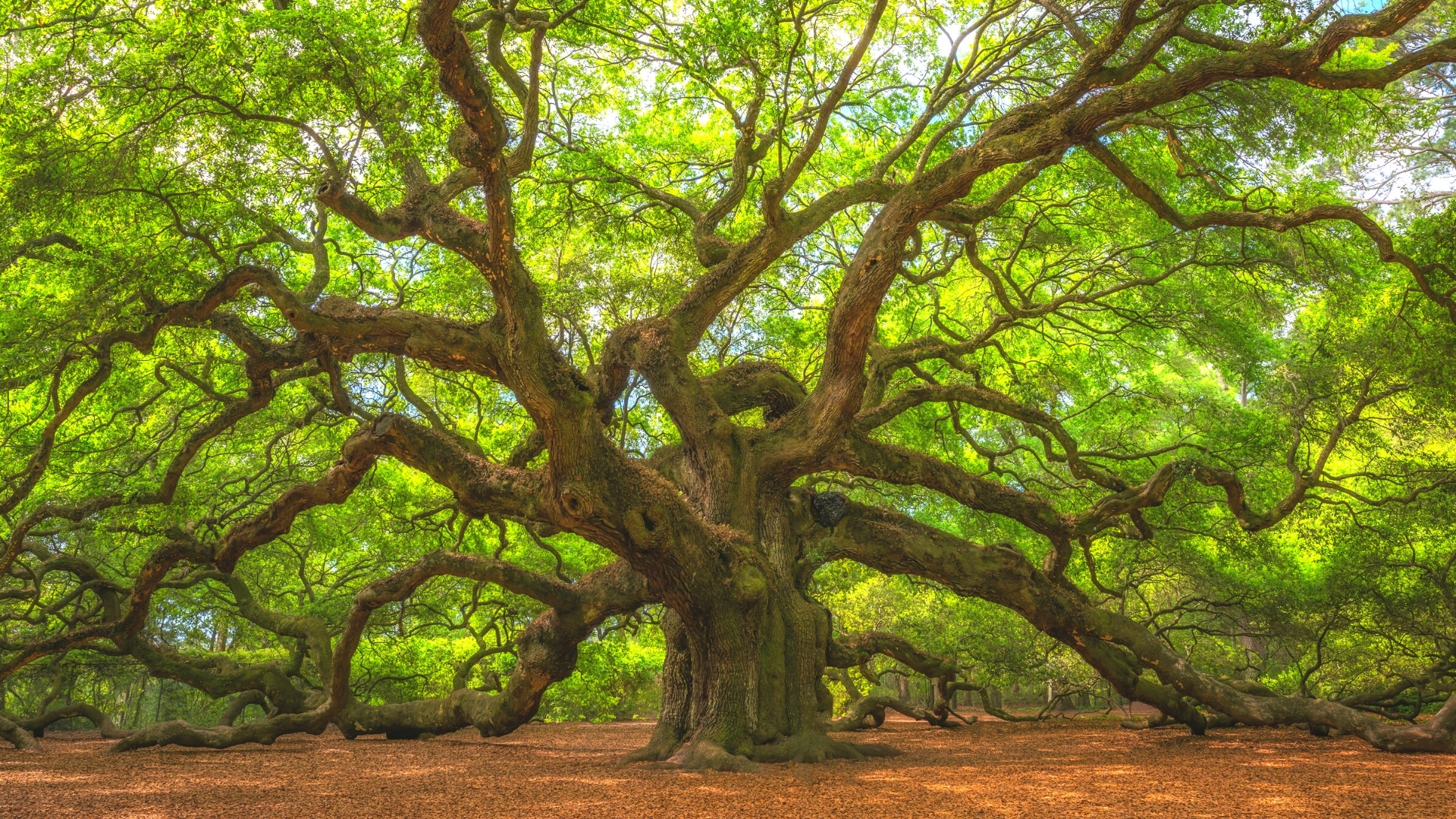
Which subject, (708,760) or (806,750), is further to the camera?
(806,750)

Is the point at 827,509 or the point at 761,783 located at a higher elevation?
the point at 827,509

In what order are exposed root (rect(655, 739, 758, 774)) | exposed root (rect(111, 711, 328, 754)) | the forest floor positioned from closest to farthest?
the forest floor, exposed root (rect(655, 739, 758, 774)), exposed root (rect(111, 711, 328, 754))

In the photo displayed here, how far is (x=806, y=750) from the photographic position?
648 cm

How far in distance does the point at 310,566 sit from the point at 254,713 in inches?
223

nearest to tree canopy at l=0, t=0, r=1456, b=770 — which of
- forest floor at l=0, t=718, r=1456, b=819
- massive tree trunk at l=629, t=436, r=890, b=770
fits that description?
massive tree trunk at l=629, t=436, r=890, b=770

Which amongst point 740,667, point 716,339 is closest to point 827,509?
point 740,667

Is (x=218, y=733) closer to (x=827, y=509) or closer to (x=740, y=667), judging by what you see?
(x=740, y=667)

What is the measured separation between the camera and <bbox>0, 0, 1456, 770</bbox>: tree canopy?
6.41 m

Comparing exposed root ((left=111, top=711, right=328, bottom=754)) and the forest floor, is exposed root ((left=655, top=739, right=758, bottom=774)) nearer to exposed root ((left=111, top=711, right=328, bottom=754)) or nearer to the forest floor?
the forest floor

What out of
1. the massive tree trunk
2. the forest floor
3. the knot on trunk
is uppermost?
the knot on trunk

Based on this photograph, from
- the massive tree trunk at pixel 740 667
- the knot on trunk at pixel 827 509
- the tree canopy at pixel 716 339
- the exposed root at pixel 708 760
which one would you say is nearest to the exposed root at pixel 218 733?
the tree canopy at pixel 716 339

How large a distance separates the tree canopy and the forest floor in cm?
59

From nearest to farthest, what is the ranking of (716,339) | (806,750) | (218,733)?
(806,750), (218,733), (716,339)

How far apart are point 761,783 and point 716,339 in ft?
27.1
